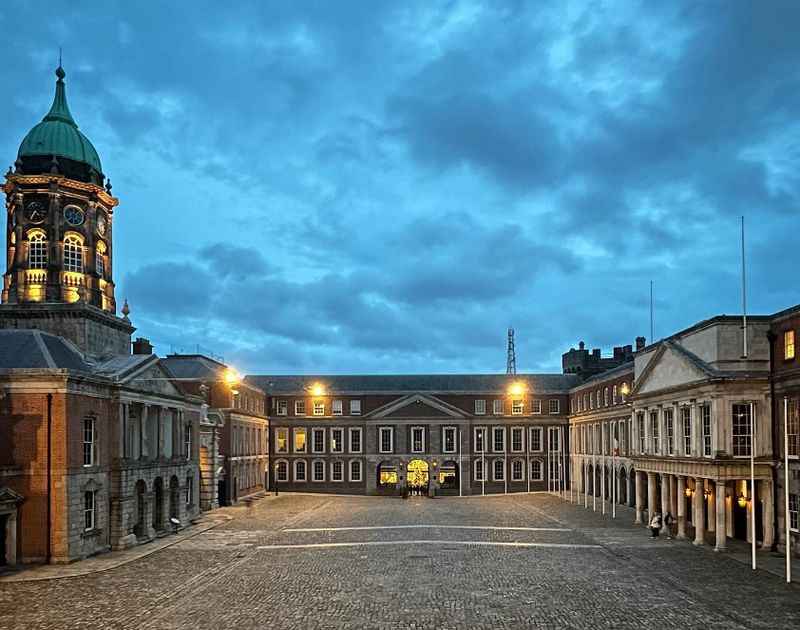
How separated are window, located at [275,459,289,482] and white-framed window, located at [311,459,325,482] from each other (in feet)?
9.44

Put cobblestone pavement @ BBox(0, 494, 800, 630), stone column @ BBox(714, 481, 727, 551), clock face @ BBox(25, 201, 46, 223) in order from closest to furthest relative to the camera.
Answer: cobblestone pavement @ BBox(0, 494, 800, 630)
stone column @ BBox(714, 481, 727, 551)
clock face @ BBox(25, 201, 46, 223)

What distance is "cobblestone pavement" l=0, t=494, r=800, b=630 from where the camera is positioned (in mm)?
28188

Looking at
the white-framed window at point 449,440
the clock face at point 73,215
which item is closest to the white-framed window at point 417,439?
the white-framed window at point 449,440

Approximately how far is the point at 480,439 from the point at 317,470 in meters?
17.9

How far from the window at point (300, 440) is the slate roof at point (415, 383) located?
431 centimetres

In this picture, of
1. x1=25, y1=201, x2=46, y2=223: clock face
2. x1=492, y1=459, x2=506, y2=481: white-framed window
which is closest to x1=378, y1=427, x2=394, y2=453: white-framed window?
x1=492, y1=459, x2=506, y2=481: white-framed window

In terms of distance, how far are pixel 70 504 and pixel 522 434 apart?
198ft

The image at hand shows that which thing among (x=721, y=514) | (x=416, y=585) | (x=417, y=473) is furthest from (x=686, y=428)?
(x=417, y=473)

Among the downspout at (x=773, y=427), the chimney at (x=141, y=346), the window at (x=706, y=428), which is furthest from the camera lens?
the chimney at (x=141, y=346)

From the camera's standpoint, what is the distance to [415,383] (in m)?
98.6

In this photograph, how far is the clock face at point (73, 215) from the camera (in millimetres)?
51000

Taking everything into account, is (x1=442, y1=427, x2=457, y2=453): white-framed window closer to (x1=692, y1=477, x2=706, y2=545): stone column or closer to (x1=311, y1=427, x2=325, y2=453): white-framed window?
(x1=311, y1=427, x2=325, y2=453): white-framed window

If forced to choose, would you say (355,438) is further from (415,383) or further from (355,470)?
(415,383)

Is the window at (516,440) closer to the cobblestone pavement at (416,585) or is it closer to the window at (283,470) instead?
the window at (283,470)
